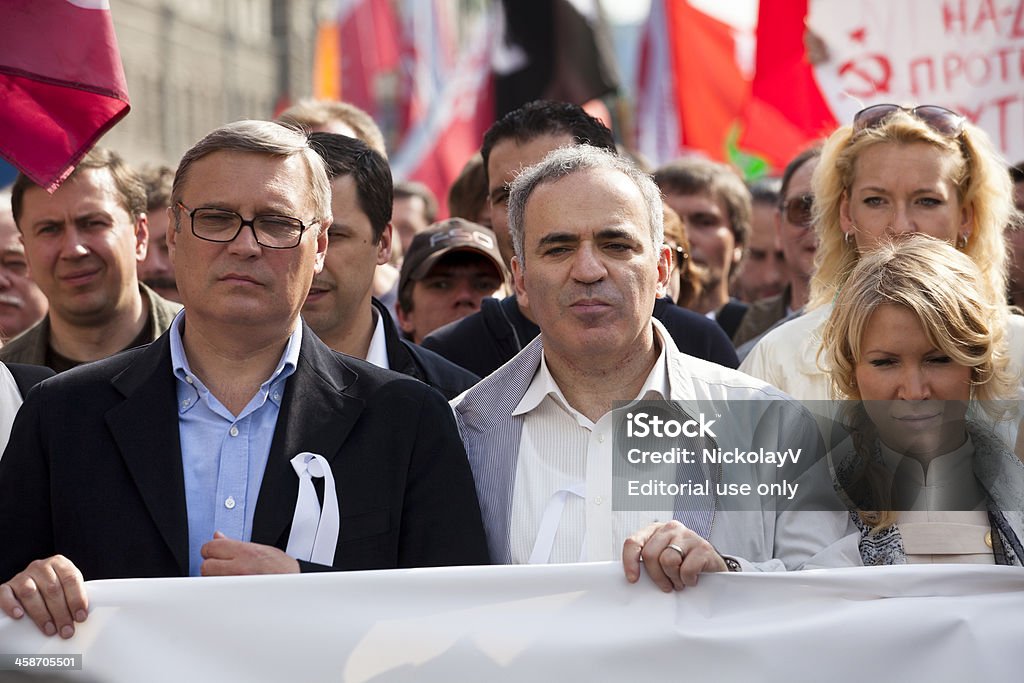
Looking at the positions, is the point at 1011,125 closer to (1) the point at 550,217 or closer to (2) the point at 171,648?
(1) the point at 550,217

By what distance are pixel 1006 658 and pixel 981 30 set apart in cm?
432

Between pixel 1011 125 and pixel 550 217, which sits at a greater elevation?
pixel 1011 125

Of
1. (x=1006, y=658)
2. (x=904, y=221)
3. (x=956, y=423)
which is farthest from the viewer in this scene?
(x=904, y=221)

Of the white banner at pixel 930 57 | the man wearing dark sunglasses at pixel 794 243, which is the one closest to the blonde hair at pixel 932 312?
the man wearing dark sunglasses at pixel 794 243

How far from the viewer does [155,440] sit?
346 cm

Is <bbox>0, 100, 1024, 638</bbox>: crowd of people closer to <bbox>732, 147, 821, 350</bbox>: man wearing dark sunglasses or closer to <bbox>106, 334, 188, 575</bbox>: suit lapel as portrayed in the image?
<bbox>106, 334, 188, 575</bbox>: suit lapel

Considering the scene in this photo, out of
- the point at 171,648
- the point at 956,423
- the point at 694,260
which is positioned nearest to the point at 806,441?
the point at 956,423

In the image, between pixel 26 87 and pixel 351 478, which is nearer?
pixel 351 478

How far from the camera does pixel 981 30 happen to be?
6961mm

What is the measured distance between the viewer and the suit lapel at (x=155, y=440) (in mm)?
3385

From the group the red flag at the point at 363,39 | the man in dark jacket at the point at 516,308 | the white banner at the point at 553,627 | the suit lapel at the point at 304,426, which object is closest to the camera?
the white banner at the point at 553,627

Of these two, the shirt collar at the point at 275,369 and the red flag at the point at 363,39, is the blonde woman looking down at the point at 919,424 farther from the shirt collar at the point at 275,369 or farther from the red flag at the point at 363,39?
the red flag at the point at 363,39

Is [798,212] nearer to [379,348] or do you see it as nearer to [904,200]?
[904,200]

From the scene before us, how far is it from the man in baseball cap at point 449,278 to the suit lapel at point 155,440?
88.8 inches
